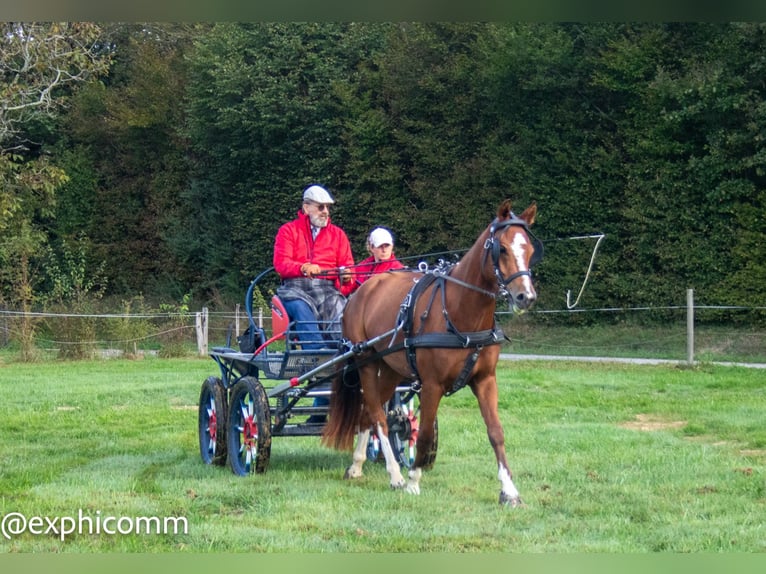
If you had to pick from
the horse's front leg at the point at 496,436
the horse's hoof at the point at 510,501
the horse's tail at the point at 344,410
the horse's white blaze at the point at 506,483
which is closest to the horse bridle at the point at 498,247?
the horse's front leg at the point at 496,436

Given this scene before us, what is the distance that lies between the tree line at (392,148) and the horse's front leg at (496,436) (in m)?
14.9

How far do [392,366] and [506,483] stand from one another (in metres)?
1.29

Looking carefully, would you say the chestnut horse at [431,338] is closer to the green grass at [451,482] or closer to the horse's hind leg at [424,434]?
the horse's hind leg at [424,434]

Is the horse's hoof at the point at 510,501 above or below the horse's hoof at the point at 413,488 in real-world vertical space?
above

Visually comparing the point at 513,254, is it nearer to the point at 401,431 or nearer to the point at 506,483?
the point at 506,483

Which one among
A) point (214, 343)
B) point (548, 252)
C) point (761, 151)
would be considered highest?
point (761, 151)

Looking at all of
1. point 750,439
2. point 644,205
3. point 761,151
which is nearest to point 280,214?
point 644,205

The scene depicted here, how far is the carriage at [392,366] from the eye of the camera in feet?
21.4

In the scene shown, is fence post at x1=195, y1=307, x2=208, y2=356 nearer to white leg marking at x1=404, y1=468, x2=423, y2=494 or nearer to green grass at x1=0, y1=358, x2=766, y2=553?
green grass at x1=0, y1=358, x2=766, y2=553

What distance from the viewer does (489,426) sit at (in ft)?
22.0

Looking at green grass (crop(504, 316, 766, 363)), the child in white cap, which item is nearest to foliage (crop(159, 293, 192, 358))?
green grass (crop(504, 316, 766, 363))

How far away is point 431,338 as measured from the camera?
6.77 metres

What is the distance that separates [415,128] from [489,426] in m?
21.9

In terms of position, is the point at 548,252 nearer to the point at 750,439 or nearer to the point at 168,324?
the point at 168,324
